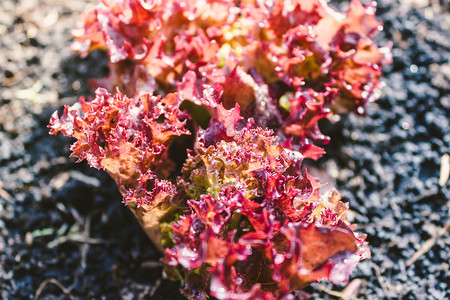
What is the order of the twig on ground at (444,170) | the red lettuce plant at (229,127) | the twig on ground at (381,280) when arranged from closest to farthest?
the red lettuce plant at (229,127)
the twig on ground at (381,280)
the twig on ground at (444,170)

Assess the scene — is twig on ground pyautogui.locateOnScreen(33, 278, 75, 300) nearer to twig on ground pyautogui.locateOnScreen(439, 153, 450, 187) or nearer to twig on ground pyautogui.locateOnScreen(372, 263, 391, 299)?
twig on ground pyautogui.locateOnScreen(372, 263, 391, 299)

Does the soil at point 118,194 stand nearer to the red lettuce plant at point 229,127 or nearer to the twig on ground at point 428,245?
the twig on ground at point 428,245

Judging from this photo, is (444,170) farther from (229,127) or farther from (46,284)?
(46,284)

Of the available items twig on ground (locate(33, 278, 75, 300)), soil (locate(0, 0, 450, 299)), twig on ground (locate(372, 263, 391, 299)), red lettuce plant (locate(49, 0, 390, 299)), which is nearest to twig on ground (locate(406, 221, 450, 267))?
soil (locate(0, 0, 450, 299))

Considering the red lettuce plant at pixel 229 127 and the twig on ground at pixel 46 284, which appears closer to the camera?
the red lettuce plant at pixel 229 127

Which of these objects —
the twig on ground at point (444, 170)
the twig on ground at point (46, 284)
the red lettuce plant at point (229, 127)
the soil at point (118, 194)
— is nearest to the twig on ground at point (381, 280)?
the soil at point (118, 194)

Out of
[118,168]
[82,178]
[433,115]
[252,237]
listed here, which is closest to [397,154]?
[433,115]
